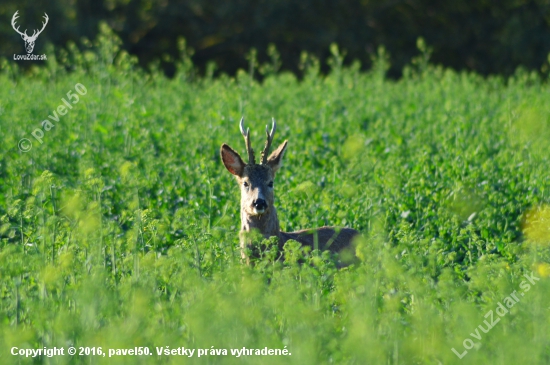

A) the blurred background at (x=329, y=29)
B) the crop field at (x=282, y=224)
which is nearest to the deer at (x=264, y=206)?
the crop field at (x=282, y=224)

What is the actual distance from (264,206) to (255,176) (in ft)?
1.20

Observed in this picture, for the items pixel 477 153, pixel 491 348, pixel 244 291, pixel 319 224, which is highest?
Answer: pixel 477 153

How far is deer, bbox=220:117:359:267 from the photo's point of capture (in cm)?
755

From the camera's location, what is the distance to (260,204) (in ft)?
24.4

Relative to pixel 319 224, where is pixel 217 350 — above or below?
below

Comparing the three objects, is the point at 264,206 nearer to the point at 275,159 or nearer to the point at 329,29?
the point at 275,159

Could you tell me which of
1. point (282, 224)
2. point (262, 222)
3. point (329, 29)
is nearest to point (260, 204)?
point (262, 222)

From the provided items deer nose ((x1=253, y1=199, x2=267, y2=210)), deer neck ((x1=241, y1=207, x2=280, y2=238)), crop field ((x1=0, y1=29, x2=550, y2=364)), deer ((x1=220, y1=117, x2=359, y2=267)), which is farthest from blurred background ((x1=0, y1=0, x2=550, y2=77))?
deer nose ((x1=253, y1=199, x2=267, y2=210))

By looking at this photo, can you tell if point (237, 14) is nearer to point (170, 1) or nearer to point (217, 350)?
point (170, 1)

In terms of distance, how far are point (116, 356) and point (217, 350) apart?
2.21 ft

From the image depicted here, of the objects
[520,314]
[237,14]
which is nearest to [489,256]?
[520,314]

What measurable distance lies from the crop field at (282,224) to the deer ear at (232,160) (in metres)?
0.27

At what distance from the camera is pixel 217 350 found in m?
5.07

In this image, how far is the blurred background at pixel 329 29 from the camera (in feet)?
87.1
